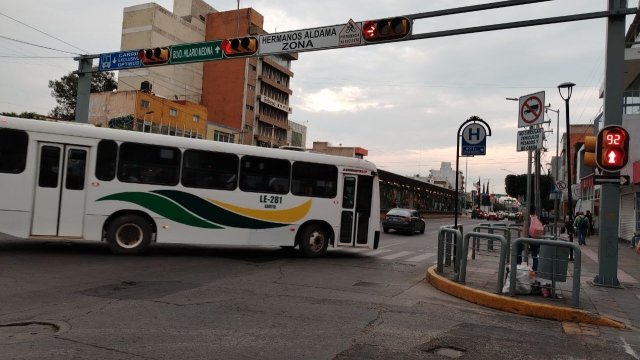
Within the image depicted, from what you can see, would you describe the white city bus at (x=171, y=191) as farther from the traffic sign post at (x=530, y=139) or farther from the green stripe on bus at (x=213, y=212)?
the traffic sign post at (x=530, y=139)

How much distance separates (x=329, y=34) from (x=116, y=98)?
145 feet

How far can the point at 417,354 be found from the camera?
5.36 meters

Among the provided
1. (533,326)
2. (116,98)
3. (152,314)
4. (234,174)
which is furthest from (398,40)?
(116,98)

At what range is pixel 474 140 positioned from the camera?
472 inches

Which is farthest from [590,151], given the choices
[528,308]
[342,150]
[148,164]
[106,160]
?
[342,150]

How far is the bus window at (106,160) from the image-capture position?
11.9m

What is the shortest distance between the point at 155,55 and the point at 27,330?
13.1 meters

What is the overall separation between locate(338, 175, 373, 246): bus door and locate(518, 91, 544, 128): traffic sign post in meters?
4.74

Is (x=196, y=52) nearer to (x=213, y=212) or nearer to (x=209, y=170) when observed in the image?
(x=209, y=170)

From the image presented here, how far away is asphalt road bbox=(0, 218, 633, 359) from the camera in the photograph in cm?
529

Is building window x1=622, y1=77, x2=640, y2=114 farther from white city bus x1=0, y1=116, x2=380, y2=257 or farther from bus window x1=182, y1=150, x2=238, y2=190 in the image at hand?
bus window x1=182, y1=150, x2=238, y2=190

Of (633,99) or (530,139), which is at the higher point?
(633,99)

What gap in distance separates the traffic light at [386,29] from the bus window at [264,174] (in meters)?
4.07

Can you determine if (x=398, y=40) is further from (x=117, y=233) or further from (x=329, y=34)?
(x=117, y=233)
